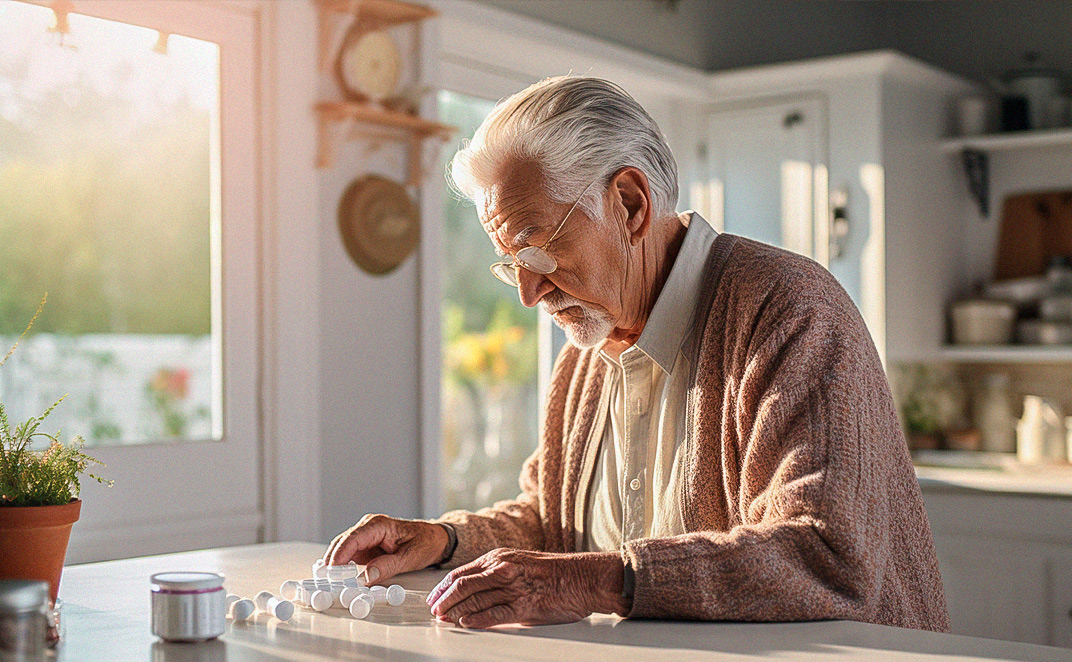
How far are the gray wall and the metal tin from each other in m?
2.85

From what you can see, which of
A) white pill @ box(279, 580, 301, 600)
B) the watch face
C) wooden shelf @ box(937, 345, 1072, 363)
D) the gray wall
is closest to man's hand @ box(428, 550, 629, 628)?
white pill @ box(279, 580, 301, 600)

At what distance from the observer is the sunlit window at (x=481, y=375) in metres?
5.32

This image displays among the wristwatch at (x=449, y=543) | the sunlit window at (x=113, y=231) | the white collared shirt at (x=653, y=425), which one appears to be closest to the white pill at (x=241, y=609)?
the wristwatch at (x=449, y=543)

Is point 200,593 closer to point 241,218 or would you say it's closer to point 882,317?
point 241,218

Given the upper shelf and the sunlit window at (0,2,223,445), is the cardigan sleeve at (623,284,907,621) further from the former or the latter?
the upper shelf

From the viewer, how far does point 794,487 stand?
1.31 meters

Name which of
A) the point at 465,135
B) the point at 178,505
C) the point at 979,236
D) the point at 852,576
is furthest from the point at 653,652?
the point at 979,236

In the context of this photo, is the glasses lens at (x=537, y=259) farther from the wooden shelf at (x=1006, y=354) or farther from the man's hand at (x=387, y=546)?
the wooden shelf at (x=1006, y=354)

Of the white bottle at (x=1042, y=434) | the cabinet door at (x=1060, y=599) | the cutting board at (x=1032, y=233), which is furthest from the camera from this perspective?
the cutting board at (x=1032, y=233)

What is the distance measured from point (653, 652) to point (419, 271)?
6.32ft

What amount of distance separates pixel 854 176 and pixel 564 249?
2.37 metres

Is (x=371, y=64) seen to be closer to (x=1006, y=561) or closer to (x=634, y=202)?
(x=634, y=202)

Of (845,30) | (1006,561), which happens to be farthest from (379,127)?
(845,30)

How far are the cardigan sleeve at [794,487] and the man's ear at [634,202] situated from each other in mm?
269
